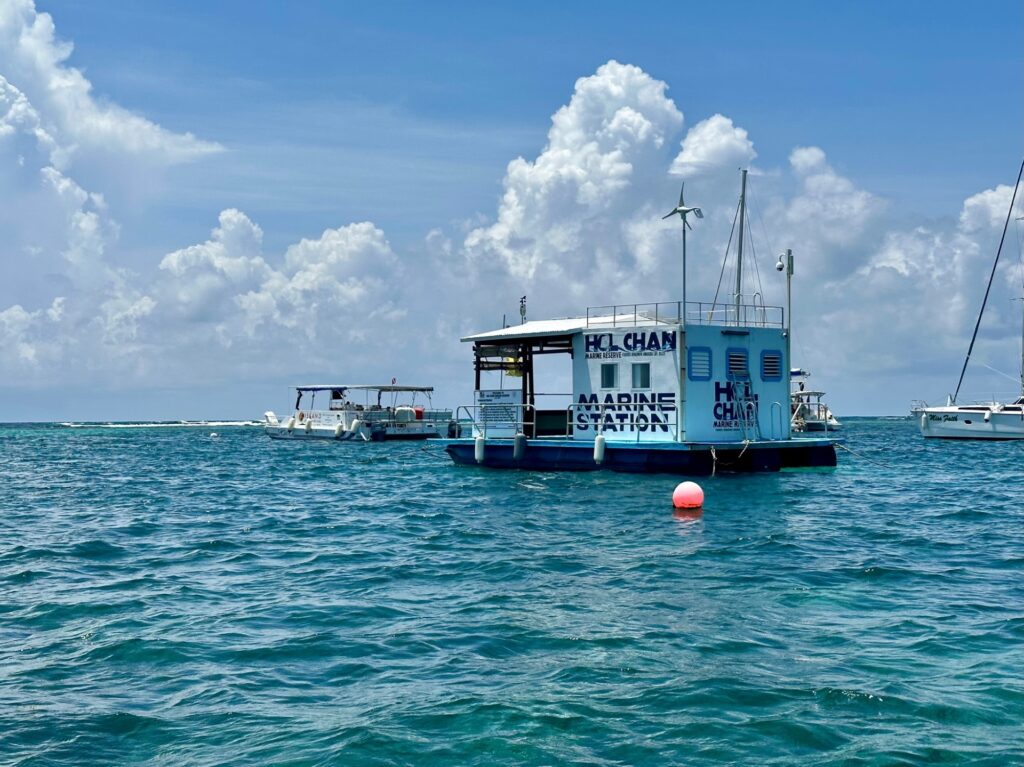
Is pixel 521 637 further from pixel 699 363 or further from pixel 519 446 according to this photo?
pixel 519 446

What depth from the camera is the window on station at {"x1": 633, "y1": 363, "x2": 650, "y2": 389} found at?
3072 centimetres

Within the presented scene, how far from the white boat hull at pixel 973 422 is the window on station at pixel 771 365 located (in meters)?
39.1

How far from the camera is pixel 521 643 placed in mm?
10812

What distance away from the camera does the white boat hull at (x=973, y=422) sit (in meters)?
64.0

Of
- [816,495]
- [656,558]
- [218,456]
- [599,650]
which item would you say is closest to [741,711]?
[599,650]

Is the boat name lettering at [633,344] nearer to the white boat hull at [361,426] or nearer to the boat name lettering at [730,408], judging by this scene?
the boat name lettering at [730,408]

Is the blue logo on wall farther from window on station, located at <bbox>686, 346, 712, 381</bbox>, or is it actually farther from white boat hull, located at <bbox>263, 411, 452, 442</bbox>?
white boat hull, located at <bbox>263, 411, 452, 442</bbox>

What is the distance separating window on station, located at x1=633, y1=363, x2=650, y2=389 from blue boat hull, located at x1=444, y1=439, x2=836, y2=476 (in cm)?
205

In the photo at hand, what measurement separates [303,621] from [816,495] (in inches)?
693

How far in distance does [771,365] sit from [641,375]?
4.43 metres

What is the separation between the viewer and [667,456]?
2928 centimetres

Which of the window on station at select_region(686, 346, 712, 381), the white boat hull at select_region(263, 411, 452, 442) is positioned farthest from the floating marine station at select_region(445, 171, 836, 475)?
the white boat hull at select_region(263, 411, 452, 442)

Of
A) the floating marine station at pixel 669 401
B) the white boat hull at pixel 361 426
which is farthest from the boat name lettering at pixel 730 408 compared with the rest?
the white boat hull at pixel 361 426

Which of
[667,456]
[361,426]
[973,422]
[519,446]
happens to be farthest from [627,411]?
[973,422]
